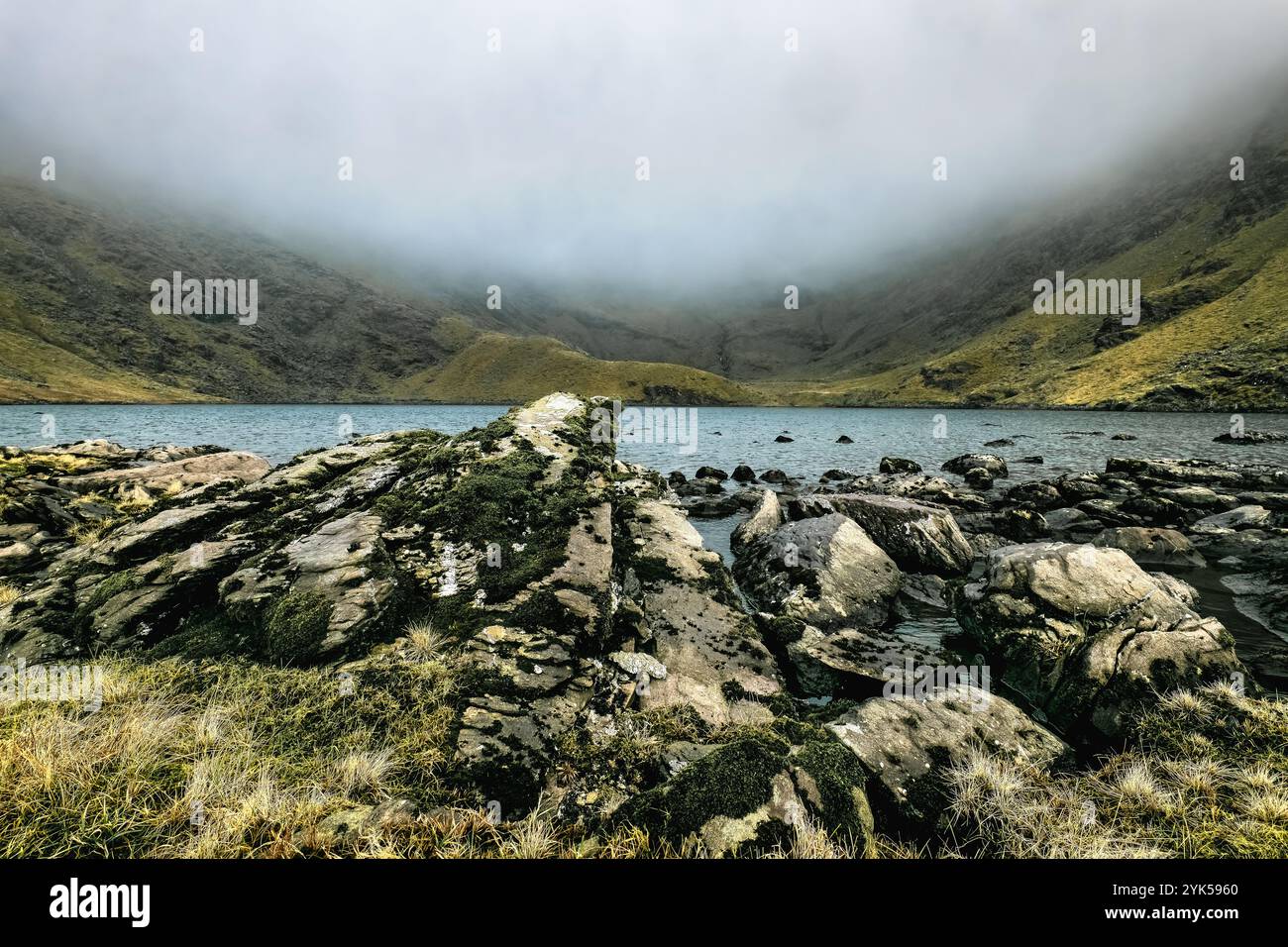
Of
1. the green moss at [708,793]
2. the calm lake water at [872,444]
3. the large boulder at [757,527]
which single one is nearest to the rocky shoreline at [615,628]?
the green moss at [708,793]

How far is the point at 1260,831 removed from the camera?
479cm

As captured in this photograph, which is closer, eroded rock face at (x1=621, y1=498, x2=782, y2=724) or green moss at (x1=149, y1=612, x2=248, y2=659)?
green moss at (x1=149, y1=612, x2=248, y2=659)

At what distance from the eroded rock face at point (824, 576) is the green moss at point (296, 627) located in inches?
406

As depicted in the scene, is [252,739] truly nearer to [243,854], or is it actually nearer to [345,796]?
[345,796]

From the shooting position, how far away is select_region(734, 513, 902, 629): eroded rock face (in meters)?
13.4

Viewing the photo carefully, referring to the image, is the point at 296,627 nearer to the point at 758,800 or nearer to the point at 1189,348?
the point at 758,800

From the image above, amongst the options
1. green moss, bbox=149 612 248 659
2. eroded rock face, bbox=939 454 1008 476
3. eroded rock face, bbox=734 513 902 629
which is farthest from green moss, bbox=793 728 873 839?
eroded rock face, bbox=939 454 1008 476

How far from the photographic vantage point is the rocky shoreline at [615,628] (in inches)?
220

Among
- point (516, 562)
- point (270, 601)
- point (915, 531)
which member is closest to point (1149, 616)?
point (915, 531)

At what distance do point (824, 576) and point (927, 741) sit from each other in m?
7.17

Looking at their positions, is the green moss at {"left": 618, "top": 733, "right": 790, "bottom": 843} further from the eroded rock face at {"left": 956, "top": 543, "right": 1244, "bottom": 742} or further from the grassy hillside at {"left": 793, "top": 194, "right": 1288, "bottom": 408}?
the grassy hillside at {"left": 793, "top": 194, "right": 1288, "bottom": 408}

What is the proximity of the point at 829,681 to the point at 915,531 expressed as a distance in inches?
393

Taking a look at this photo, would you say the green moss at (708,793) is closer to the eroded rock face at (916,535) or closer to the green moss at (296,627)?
the green moss at (296,627)

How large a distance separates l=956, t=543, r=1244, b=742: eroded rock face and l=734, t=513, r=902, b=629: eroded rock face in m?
2.20
